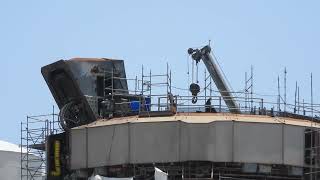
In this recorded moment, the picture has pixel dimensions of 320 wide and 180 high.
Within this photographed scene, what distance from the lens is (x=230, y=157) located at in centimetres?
6594

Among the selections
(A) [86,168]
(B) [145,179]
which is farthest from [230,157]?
(A) [86,168]

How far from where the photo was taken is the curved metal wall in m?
66.2

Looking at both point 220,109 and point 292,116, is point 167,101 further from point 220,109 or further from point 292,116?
point 292,116

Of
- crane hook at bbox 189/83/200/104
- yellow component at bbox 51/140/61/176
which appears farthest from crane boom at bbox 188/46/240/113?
yellow component at bbox 51/140/61/176

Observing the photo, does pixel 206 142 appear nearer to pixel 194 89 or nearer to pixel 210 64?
pixel 194 89

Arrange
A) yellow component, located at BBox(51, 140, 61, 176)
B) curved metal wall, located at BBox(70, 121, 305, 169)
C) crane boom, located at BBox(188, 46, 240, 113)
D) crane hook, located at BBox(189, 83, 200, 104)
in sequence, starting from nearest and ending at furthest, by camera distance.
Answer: curved metal wall, located at BBox(70, 121, 305, 169) < yellow component, located at BBox(51, 140, 61, 176) < crane hook, located at BBox(189, 83, 200, 104) < crane boom, located at BBox(188, 46, 240, 113)

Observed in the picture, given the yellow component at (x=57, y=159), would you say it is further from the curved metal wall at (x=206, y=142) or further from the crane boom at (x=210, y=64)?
the crane boom at (x=210, y=64)

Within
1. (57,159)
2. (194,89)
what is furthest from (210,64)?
(57,159)

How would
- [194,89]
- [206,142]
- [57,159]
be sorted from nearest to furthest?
1. [206,142]
2. [57,159]
3. [194,89]

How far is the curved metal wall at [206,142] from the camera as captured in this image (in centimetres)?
6619

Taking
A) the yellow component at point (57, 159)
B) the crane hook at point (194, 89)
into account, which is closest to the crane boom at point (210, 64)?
the crane hook at point (194, 89)

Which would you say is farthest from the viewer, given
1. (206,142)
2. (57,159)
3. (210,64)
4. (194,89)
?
(210,64)

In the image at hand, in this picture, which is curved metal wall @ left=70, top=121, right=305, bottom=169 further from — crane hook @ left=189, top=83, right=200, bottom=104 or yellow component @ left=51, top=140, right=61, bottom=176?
crane hook @ left=189, top=83, right=200, bottom=104

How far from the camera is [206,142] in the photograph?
66.3 m
